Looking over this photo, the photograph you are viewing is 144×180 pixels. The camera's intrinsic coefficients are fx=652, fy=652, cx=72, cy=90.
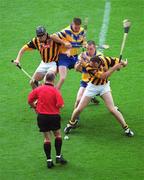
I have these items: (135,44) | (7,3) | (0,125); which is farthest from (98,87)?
(7,3)

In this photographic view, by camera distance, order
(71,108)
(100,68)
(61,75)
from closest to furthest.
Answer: (100,68) < (61,75) < (71,108)

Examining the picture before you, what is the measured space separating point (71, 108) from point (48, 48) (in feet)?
5.01

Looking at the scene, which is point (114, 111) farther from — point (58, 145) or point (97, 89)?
point (58, 145)

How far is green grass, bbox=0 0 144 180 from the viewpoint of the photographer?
1196 cm

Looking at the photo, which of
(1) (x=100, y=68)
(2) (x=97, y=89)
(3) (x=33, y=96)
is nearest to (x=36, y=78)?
(2) (x=97, y=89)

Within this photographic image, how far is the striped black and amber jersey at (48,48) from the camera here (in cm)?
1436

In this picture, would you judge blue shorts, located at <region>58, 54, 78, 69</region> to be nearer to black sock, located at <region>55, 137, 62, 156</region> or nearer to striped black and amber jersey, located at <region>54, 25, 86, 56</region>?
striped black and amber jersey, located at <region>54, 25, 86, 56</region>

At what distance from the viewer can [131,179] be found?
11.4 m

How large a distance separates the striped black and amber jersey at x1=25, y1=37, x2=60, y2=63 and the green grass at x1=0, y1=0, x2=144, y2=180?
1235 mm

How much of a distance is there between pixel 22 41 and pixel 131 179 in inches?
322

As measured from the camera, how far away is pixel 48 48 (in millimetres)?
14359

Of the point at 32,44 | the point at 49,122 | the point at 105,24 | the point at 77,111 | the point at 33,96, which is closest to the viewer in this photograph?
the point at 49,122

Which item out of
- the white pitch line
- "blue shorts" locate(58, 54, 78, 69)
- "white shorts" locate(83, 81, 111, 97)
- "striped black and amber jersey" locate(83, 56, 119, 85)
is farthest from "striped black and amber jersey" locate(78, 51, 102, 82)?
the white pitch line

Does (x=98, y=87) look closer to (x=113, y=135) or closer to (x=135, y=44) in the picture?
(x=113, y=135)
